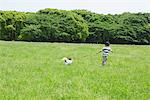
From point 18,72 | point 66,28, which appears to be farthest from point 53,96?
point 66,28

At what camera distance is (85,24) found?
65312mm

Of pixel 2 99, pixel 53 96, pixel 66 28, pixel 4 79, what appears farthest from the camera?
pixel 66 28

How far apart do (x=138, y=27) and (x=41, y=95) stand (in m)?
55.0

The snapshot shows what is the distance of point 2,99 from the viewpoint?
10.1 metres

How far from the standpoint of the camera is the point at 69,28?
6238cm

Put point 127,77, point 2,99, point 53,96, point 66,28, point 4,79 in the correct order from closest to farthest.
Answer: point 2,99 → point 53,96 → point 4,79 → point 127,77 → point 66,28

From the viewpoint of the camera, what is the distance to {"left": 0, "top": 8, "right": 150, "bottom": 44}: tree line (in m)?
60.3

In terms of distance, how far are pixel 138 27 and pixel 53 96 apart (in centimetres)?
5502

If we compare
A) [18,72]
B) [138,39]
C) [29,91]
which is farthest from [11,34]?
[29,91]

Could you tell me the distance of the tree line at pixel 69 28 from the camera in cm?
6031

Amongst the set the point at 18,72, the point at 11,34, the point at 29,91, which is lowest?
the point at 11,34

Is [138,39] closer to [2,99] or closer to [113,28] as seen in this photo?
[113,28]

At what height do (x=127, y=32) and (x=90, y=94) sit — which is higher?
(x=90, y=94)

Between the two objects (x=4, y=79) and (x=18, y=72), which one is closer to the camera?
(x=4, y=79)
